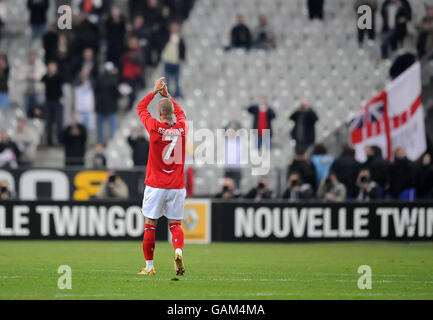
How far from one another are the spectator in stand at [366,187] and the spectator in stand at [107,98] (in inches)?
259

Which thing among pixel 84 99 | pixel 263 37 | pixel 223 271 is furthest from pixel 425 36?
pixel 223 271

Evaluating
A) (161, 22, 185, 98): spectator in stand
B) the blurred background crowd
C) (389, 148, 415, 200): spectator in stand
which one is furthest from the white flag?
(161, 22, 185, 98): spectator in stand

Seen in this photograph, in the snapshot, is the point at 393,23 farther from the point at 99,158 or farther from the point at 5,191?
the point at 5,191

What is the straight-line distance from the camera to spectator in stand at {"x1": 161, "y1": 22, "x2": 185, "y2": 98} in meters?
23.7

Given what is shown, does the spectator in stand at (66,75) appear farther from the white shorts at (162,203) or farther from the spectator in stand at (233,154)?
the white shorts at (162,203)

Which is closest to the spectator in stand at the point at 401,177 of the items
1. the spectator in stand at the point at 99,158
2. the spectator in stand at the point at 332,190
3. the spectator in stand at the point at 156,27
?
the spectator in stand at the point at 332,190

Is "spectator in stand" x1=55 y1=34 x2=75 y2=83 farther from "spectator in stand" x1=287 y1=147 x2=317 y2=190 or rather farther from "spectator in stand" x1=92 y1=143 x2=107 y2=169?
"spectator in stand" x1=287 y1=147 x2=317 y2=190

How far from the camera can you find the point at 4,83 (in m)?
23.0

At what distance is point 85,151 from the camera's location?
69.8ft

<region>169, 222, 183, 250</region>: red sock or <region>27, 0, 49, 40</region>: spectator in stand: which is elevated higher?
<region>27, 0, 49, 40</region>: spectator in stand

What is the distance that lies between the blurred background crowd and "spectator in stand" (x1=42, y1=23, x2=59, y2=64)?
3 centimetres
